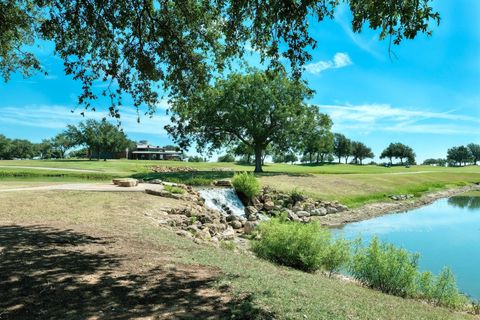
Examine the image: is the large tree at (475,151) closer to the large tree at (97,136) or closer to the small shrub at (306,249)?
the large tree at (97,136)

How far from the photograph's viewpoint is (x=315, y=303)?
243 inches

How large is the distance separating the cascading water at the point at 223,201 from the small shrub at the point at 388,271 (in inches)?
564

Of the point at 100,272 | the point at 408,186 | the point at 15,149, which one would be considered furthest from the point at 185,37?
the point at 15,149

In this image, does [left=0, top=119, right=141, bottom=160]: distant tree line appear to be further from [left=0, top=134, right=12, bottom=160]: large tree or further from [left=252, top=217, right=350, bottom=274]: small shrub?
[left=252, top=217, right=350, bottom=274]: small shrub

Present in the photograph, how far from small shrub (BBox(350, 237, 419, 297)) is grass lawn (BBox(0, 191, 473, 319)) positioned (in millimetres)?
1529

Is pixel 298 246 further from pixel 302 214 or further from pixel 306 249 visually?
pixel 302 214

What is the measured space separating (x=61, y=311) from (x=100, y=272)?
1.83 metres

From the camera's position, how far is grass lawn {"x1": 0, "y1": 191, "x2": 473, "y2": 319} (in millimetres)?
5449

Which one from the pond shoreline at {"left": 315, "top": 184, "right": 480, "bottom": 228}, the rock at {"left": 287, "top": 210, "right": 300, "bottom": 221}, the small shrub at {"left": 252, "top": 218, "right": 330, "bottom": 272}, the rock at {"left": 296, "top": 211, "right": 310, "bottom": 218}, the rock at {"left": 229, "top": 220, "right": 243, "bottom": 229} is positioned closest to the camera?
the small shrub at {"left": 252, "top": 218, "right": 330, "bottom": 272}

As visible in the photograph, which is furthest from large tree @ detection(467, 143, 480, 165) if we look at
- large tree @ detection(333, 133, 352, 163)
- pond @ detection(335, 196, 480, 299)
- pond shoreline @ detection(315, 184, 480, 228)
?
pond @ detection(335, 196, 480, 299)

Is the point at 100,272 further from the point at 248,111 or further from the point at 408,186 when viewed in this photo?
the point at 408,186

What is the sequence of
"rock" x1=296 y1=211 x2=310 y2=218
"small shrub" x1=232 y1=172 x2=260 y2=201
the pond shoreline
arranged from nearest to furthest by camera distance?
the pond shoreline, "rock" x1=296 y1=211 x2=310 y2=218, "small shrub" x1=232 y1=172 x2=260 y2=201

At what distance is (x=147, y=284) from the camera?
655 centimetres

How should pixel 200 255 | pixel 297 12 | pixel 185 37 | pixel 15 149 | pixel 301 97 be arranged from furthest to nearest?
pixel 15 149
pixel 301 97
pixel 185 37
pixel 200 255
pixel 297 12
